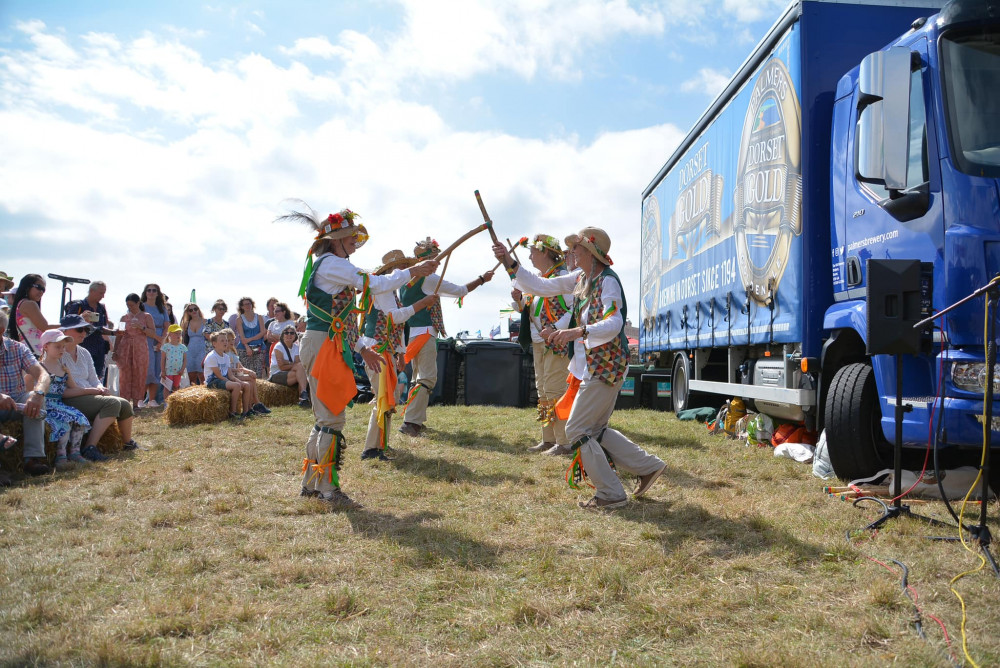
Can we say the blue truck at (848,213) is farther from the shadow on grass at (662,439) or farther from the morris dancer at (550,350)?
the morris dancer at (550,350)

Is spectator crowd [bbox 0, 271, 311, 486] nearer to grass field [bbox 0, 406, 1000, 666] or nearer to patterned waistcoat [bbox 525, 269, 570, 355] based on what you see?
grass field [bbox 0, 406, 1000, 666]

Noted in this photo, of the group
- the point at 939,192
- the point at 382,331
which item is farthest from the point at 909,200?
the point at 382,331

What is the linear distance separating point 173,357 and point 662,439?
7.50m

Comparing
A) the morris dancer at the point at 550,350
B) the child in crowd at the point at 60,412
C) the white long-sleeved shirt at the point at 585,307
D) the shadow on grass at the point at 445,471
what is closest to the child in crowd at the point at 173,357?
the child in crowd at the point at 60,412

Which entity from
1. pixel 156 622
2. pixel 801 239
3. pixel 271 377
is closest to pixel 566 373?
pixel 801 239

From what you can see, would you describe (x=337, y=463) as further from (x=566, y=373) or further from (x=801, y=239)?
(x=801, y=239)

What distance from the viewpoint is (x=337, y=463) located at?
4992mm

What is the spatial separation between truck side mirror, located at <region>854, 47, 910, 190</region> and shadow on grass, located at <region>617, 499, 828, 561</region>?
7.45 ft

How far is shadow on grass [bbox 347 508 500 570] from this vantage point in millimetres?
3703

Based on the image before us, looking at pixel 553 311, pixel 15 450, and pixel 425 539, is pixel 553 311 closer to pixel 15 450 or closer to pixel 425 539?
pixel 425 539

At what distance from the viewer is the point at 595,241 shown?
4.87m

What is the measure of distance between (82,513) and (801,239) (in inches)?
219

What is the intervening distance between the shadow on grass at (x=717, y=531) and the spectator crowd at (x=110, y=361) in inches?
189

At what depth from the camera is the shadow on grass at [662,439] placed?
7695mm
